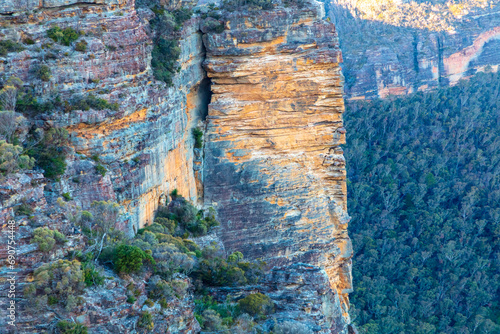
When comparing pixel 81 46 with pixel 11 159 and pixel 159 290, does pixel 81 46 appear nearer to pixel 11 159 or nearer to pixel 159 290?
pixel 11 159

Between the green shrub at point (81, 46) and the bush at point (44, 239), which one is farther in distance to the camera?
the green shrub at point (81, 46)

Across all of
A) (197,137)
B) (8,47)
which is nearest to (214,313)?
(8,47)

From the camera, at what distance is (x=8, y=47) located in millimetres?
24719

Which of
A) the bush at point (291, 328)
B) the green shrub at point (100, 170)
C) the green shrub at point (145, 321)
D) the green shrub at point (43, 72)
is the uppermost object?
the green shrub at point (43, 72)

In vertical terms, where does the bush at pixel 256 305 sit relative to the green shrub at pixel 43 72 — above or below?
below

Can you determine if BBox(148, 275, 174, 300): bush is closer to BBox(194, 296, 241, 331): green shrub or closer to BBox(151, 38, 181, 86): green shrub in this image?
BBox(194, 296, 241, 331): green shrub

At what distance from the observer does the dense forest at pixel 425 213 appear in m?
49.9

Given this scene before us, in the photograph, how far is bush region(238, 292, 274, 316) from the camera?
Answer: 25.4m

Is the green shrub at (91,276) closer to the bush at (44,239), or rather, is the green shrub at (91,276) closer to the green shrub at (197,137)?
the bush at (44,239)

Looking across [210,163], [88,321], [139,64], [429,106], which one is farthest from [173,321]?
[429,106]

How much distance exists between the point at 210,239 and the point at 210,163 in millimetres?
4600

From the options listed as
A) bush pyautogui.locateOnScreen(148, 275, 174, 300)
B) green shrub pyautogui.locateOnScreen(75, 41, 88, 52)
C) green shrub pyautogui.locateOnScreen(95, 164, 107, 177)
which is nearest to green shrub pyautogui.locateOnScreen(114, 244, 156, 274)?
bush pyautogui.locateOnScreen(148, 275, 174, 300)

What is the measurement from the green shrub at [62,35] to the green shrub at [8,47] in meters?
1.37

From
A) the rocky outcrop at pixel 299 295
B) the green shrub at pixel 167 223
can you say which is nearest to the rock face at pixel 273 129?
the green shrub at pixel 167 223
